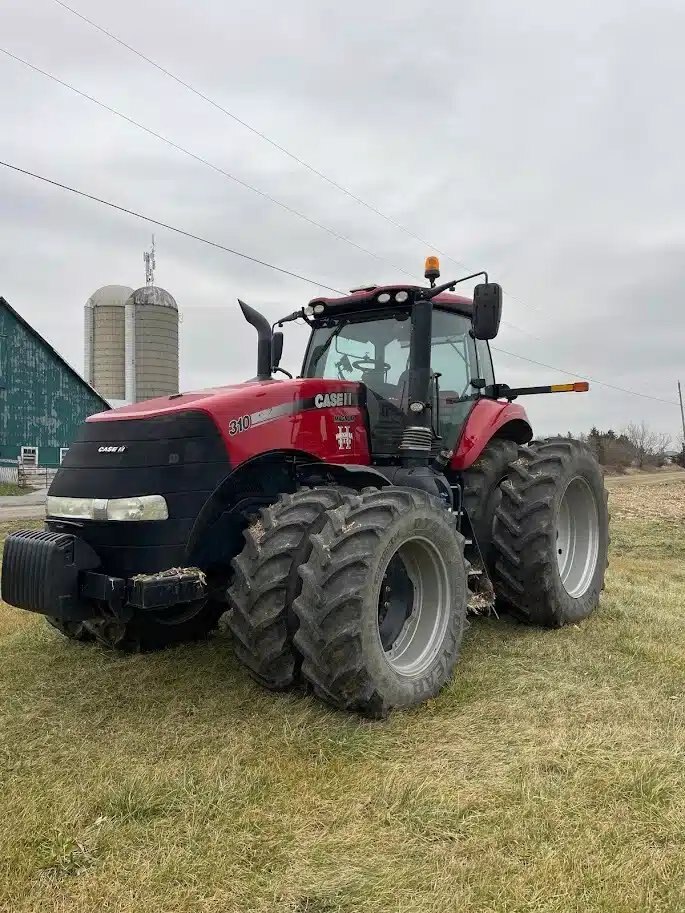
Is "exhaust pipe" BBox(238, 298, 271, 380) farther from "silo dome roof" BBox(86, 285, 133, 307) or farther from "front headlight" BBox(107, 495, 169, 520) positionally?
"silo dome roof" BBox(86, 285, 133, 307)

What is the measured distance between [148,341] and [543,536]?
31.0 meters

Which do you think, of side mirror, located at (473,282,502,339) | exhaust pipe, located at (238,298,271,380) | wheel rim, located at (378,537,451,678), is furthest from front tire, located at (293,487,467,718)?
exhaust pipe, located at (238,298,271,380)

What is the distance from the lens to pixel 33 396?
27.1 meters

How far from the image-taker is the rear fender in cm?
512

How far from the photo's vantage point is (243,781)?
2934 millimetres

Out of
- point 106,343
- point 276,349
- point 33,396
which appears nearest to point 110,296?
point 106,343

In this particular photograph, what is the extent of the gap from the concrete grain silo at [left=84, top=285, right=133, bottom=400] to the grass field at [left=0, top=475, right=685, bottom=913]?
31729mm

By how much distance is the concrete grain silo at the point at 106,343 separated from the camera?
3462 cm

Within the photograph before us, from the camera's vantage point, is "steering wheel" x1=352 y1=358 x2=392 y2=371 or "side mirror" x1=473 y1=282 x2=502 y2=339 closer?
"side mirror" x1=473 y1=282 x2=502 y2=339

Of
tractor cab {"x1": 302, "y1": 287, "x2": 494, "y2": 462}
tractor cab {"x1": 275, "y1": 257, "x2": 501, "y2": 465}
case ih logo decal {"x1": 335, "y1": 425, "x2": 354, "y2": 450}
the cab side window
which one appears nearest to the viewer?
case ih logo decal {"x1": 335, "y1": 425, "x2": 354, "y2": 450}

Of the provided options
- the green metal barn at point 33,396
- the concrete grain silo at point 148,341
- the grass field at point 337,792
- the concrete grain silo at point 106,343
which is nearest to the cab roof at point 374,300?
the grass field at point 337,792

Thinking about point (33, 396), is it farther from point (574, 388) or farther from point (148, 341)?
point (574, 388)

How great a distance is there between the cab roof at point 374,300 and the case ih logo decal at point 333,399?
0.79 meters

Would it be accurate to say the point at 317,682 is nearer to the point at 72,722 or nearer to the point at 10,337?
the point at 72,722
